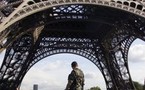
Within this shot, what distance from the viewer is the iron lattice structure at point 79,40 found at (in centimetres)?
2462

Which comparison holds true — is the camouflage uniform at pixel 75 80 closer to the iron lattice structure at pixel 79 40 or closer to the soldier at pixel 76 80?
the soldier at pixel 76 80

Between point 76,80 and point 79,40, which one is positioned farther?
point 79,40

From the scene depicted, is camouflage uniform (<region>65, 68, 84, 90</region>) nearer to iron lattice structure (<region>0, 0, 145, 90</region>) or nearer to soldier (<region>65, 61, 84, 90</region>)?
soldier (<region>65, 61, 84, 90</region>)

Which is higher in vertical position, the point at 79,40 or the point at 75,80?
the point at 79,40

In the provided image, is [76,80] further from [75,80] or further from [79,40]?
[79,40]

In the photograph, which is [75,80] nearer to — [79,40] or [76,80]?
[76,80]

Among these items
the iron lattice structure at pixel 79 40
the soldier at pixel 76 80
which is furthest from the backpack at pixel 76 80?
the iron lattice structure at pixel 79 40

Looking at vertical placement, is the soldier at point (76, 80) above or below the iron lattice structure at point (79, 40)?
below

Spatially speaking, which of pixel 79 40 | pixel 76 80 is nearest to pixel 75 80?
pixel 76 80

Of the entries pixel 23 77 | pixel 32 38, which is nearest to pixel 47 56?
pixel 23 77

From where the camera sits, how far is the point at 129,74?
119ft

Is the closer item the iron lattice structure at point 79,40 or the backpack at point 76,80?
the backpack at point 76,80

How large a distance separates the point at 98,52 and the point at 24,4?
1686 cm

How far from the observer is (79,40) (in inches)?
1420
